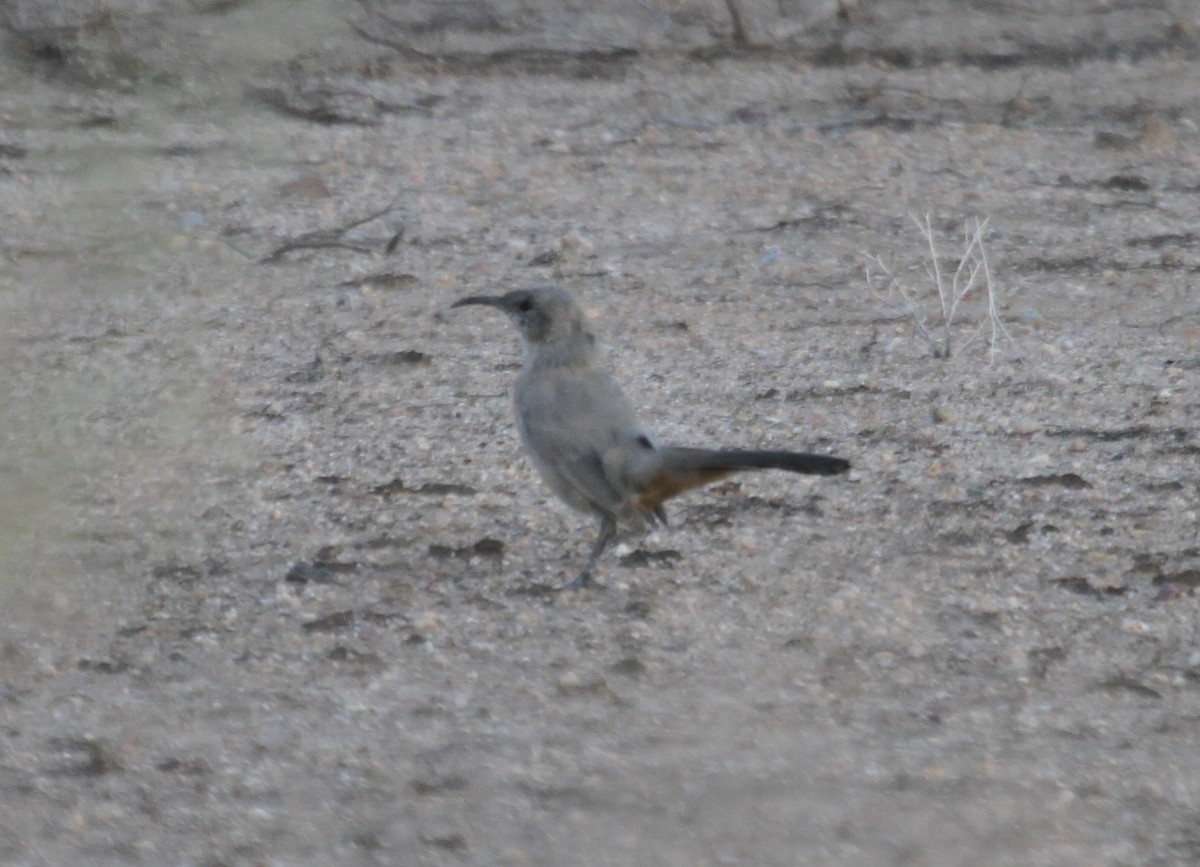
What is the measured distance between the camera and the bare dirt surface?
125 inches

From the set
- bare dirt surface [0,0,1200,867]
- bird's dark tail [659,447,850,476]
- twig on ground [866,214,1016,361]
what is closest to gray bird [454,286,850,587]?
bird's dark tail [659,447,850,476]

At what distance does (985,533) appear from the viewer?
4.27 m

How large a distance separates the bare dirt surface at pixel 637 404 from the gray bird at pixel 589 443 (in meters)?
0.23

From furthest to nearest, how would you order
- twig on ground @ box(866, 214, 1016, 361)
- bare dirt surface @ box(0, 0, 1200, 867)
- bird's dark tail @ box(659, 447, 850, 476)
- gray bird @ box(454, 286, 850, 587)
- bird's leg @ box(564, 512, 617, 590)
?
twig on ground @ box(866, 214, 1016, 361) → bird's leg @ box(564, 512, 617, 590) → gray bird @ box(454, 286, 850, 587) → bird's dark tail @ box(659, 447, 850, 476) → bare dirt surface @ box(0, 0, 1200, 867)

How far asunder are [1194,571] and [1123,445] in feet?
2.31

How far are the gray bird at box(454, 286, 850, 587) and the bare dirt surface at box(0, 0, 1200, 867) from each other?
0.77 feet

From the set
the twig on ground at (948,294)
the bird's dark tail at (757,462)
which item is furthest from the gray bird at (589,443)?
the twig on ground at (948,294)

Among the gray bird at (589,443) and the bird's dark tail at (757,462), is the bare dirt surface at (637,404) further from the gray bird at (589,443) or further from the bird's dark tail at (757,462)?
the bird's dark tail at (757,462)

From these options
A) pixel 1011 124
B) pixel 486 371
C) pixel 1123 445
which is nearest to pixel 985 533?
pixel 1123 445

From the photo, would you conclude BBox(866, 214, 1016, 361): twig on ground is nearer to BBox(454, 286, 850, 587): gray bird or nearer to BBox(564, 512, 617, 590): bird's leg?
BBox(454, 286, 850, 587): gray bird

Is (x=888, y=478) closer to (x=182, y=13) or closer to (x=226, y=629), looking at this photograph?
(x=226, y=629)

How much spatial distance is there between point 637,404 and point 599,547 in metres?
1.06

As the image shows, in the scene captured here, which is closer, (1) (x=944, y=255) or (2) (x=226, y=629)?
(2) (x=226, y=629)

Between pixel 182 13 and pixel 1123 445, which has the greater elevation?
pixel 182 13
